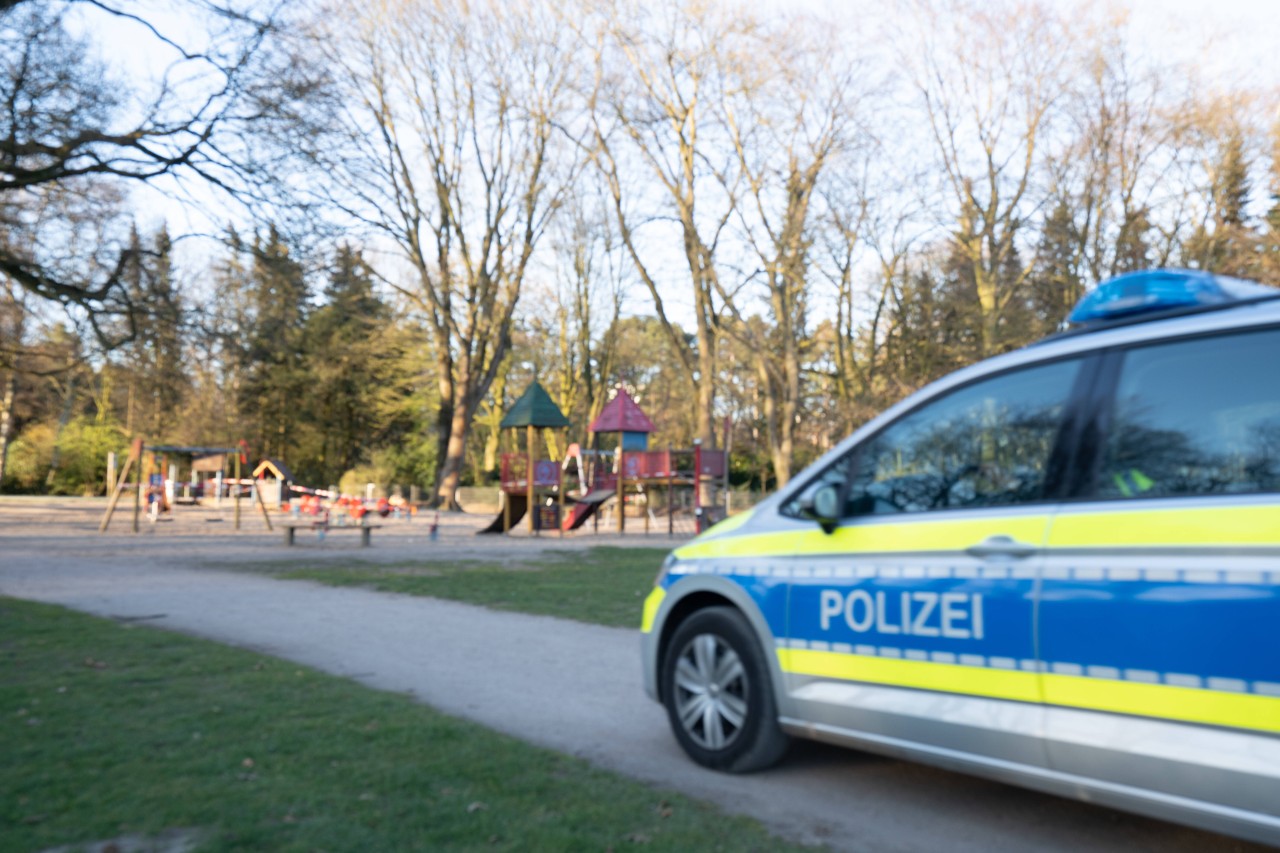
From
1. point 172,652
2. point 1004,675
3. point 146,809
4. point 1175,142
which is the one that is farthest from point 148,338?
point 1175,142

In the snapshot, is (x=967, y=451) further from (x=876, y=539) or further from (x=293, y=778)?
(x=293, y=778)

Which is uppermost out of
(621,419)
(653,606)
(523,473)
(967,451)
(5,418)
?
(5,418)

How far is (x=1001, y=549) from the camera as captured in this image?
13.4ft

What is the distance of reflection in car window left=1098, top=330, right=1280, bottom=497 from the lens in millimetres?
3621

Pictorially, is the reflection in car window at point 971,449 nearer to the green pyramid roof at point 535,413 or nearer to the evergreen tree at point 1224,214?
the green pyramid roof at point 535,413

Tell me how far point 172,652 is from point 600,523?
28.6 m

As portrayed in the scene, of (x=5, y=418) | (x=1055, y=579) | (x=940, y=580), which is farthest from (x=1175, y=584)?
(x=5, y=418)

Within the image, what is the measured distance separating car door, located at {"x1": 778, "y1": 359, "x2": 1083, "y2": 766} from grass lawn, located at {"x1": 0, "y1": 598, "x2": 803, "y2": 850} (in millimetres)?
744

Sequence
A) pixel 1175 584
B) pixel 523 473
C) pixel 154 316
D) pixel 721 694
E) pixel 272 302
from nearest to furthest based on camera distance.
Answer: pixel 1175 584 → pixel 721 694 → pixel 154 316 → pixel 272 302 → pixel 523 473

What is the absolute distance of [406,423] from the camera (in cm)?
6075

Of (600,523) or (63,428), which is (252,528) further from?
(63,428)

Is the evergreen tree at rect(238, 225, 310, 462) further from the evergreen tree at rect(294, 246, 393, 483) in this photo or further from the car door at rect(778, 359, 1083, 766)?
the evergreen tree at rect(294, 246, 393, 483)

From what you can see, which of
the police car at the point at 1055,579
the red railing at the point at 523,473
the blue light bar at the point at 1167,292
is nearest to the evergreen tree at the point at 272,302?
the red railing at the point at 523,473

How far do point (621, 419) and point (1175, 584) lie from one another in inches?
1062
